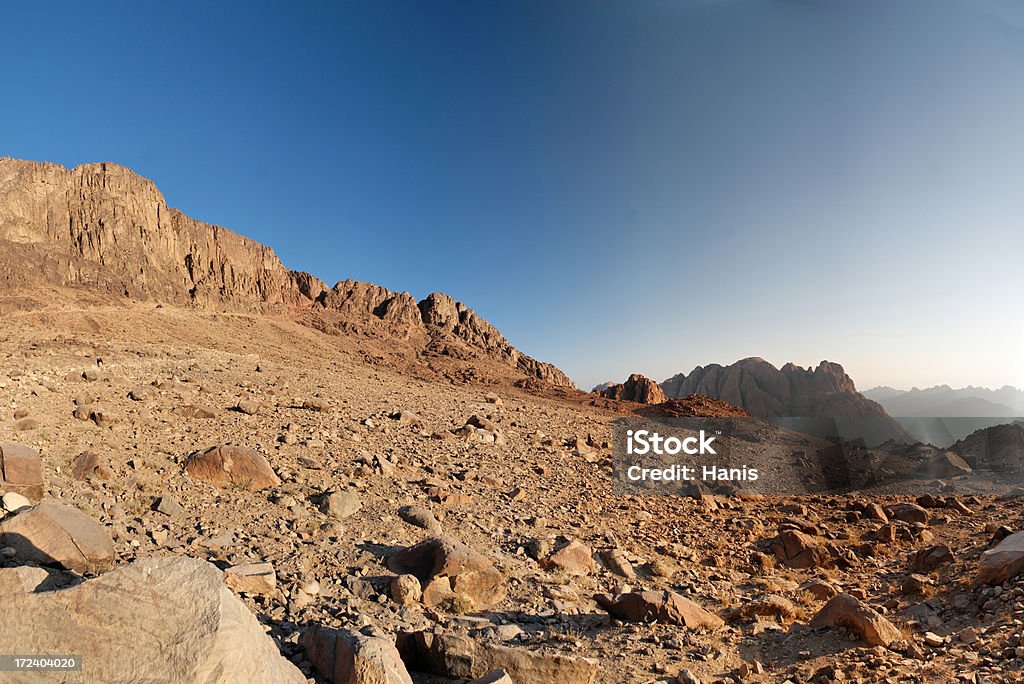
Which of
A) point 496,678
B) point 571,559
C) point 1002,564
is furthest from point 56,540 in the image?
point 1002,564

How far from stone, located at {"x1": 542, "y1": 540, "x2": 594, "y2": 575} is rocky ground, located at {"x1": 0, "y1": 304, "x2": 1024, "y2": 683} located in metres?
0.04

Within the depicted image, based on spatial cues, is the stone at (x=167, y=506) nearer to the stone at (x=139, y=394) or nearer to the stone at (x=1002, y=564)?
the stone at (x=139, y=394)

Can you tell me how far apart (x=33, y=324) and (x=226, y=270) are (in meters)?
26.9

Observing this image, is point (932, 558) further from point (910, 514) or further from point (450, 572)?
point (450, 572)

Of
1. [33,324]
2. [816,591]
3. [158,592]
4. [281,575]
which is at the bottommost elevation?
[816,591]

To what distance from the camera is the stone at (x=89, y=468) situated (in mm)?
7055

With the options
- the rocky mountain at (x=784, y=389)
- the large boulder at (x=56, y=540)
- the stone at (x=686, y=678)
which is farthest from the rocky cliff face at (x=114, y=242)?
the rocky mountain at (x=784, y=389)

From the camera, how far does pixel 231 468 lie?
792 cm

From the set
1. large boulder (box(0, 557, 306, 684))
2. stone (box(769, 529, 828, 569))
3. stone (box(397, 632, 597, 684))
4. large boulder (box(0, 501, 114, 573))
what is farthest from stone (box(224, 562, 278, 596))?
stone (box(769, 529, 828, 569))

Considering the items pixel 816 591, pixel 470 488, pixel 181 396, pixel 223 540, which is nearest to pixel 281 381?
pixel 181 396

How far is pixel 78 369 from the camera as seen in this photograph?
14.1 m

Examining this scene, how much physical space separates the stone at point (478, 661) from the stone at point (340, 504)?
3.54 m

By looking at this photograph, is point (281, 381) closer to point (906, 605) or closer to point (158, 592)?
point (158, 592)

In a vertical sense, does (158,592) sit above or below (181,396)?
below
